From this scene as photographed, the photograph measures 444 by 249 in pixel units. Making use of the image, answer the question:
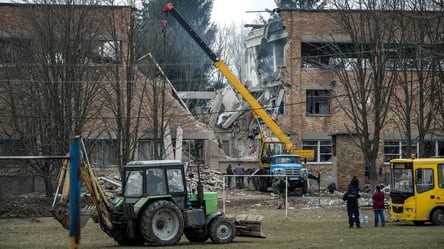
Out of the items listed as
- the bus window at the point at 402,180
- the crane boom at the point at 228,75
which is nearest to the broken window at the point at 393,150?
the crane boom at the point at 228,75

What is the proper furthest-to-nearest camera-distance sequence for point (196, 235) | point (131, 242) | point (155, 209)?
point (196, 235)
point (131, 242)
point (155, 209)

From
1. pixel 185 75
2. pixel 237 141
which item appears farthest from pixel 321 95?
pixel 185 75

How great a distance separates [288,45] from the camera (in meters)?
61.7

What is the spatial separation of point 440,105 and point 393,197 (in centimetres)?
796

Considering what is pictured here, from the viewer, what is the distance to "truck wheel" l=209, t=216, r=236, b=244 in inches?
1007

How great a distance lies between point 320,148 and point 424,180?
29.4 metres

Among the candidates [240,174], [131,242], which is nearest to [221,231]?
[131,242]

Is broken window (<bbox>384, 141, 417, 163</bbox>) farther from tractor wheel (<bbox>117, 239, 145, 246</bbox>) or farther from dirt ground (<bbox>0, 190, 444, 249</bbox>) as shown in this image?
tractor wheel (<bbox>117, 239, 145, 246</bbox>)

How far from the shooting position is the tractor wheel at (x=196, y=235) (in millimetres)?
26375

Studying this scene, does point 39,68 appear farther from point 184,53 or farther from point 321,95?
point 184,53

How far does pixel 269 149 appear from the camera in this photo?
55.3m

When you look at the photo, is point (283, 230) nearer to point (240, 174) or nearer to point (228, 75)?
point (228, 75)

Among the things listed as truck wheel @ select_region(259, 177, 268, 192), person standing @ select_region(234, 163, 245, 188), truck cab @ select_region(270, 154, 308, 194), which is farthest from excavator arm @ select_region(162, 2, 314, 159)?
truck wheel @ select_region(259, 177, 268, 192)

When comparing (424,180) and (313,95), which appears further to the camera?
(313,95)
